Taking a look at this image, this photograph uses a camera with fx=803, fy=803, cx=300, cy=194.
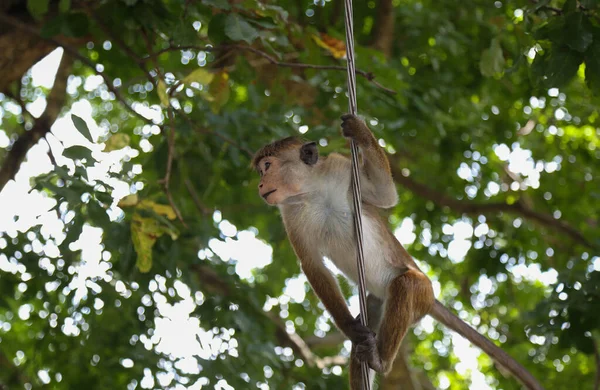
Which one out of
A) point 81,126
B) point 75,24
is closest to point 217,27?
point 81,126

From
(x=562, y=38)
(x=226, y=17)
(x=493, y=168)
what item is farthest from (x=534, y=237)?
(x=226, y=17)

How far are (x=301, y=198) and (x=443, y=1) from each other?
460 cm

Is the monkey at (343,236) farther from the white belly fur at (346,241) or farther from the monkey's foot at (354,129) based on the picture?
the monkey's foot at (354,129)

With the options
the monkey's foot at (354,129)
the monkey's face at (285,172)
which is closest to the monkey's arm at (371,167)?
the monkey's foot at (354,129)

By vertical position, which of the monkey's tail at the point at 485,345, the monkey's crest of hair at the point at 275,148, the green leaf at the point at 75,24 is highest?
the green leaf at the point at 75,24

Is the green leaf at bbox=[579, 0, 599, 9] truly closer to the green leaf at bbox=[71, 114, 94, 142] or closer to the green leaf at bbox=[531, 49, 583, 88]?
the green leaf at bbox=[531, 49, 583, 88]

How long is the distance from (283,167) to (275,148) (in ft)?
0.79

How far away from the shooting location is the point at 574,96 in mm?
9141

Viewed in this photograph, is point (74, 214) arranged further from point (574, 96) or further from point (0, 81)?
point (574, 96)

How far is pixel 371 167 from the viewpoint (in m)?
4.68

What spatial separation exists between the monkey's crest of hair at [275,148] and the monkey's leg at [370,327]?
1.12 m

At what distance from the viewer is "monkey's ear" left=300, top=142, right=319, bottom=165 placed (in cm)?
520

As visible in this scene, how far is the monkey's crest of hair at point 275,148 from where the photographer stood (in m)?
5.27

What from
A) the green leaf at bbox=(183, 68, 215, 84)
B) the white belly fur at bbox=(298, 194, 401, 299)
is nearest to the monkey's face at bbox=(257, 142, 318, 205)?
the white belly fur at bbox=(298, 194, 401, 299)
